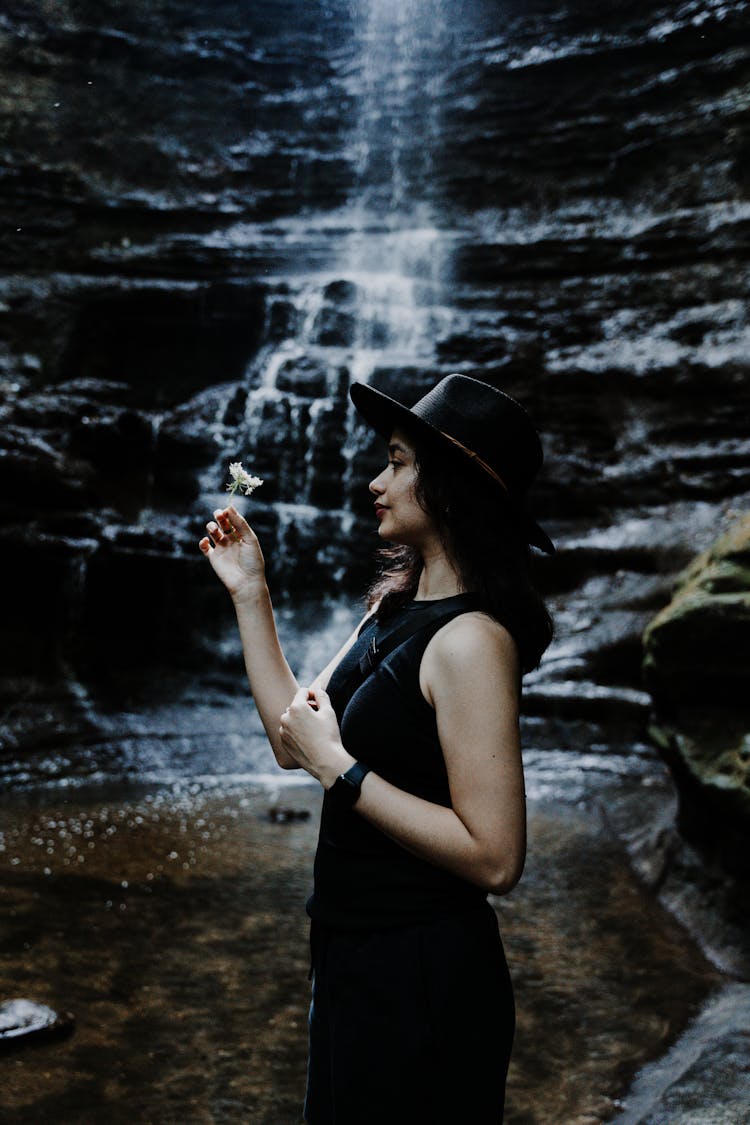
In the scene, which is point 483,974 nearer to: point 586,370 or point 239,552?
point 239,552

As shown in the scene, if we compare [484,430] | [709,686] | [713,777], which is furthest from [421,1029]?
[709,686]

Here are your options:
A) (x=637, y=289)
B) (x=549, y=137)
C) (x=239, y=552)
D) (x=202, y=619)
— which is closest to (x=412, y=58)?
(x=549, y=137)

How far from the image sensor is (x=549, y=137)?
15227 millimetres

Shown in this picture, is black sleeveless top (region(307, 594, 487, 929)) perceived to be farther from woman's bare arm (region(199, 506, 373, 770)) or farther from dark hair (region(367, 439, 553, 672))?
woman's bare arm (region(199, 506, 373, 770))

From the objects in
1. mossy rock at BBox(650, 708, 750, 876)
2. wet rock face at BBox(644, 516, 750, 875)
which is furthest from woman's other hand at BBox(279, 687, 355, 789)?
wet rock face at BBox(644, 516, 750, 875)

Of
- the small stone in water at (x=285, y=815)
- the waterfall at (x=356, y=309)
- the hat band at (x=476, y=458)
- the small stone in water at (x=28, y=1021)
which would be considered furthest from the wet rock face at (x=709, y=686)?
the waterfall at (x=356, y=309)

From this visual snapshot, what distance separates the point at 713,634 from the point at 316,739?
3.72 meters

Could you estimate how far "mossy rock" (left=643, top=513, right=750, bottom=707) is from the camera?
497 centimetres

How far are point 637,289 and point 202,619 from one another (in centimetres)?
688

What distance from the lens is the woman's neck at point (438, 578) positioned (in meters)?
1.94

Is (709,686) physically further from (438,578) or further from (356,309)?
(356,309)

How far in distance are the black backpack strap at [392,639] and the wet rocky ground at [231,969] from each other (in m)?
1.88

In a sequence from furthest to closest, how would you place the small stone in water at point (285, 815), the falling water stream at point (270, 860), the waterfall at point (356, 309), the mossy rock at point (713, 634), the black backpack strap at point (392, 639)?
the waterfall at point (356, 309), the small stone in water at point (285, 815), the mossy rock at point (713, 634), the falling water stream at point (270, 860), the black backpack strap at point (392, 639)

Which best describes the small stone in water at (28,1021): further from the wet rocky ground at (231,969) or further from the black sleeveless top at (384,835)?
the black sleeveless top at (384,835)
